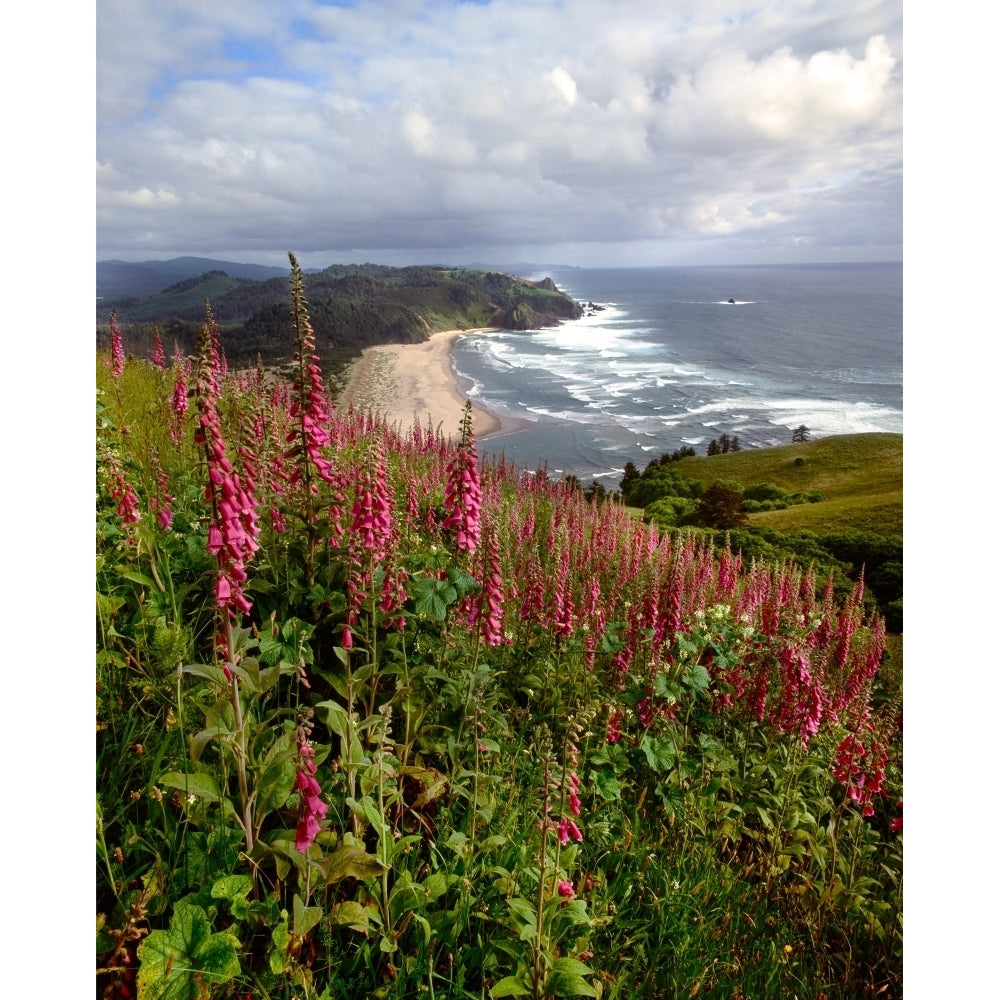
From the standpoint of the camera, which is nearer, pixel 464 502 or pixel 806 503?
pixel 464 502

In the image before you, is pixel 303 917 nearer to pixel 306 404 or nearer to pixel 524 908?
pixel 524 908

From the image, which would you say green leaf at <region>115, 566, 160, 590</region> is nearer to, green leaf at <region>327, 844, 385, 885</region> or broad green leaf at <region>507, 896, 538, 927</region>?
green leaf at <region>327, 844, 385, 885</region>

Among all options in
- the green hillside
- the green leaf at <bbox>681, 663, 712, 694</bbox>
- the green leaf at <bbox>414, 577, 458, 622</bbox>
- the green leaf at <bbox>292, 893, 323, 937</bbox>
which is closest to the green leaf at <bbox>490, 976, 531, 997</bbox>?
the green leaf at <bbox>292, 893, 323, 937</bbox>

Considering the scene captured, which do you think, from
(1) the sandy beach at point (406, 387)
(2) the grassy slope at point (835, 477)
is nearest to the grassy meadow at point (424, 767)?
(2) the grassy slope at point (835, 477)

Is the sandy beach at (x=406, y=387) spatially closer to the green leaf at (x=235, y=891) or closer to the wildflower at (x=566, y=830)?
the wildflower at (x=566, y=830)

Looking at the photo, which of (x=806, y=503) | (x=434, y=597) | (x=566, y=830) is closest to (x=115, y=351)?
(x=434, y=597)

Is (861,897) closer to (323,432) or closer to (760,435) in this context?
(323,432)
